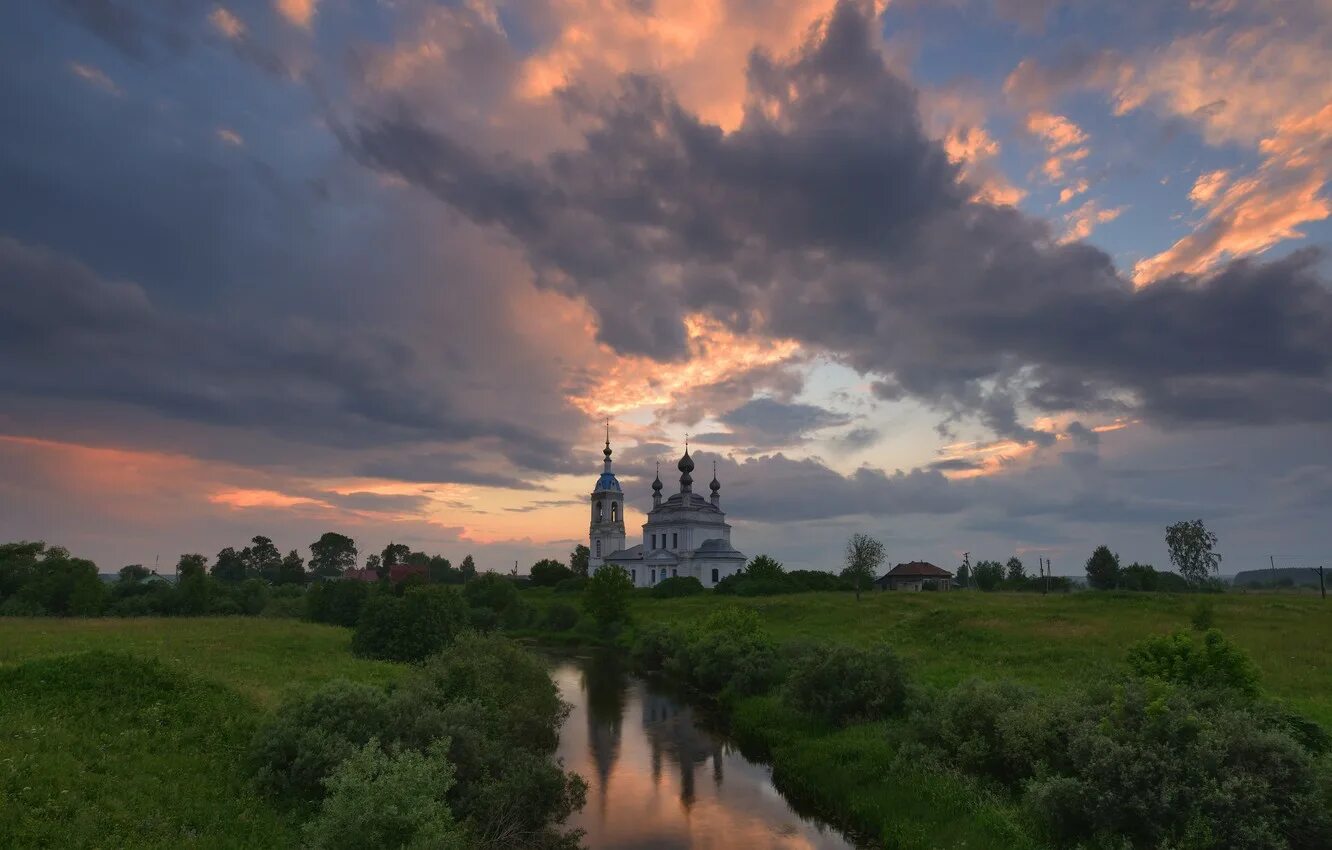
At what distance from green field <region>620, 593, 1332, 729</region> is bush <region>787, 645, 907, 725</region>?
4394 millimetres

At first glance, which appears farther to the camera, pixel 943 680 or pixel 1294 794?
pixel 943 680

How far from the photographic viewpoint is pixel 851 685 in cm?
3234

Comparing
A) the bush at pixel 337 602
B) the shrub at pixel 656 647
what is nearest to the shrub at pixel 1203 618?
the shrub at pixel 656 647

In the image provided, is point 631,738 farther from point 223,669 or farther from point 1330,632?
point 1330,632

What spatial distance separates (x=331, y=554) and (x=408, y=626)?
494 feet

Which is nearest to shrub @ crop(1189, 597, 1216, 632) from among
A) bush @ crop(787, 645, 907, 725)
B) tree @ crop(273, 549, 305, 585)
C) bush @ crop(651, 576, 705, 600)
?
bush @ crop(787, 645, 907, 725)

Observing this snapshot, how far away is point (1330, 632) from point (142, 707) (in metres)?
56.5

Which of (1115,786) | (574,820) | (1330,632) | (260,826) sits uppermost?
(1330,632)

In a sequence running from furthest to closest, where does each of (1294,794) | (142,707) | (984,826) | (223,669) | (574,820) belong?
1. (223,669)
2. (574,820)
3. (142,707)
4. (984,826)
5. (1294,794)

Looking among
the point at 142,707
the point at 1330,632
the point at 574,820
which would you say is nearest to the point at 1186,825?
the point at 574,820

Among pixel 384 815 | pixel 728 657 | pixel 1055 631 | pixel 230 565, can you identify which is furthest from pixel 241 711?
pixel 230 565

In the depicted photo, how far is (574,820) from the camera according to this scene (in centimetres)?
2530

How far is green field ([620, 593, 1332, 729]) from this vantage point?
115 feet

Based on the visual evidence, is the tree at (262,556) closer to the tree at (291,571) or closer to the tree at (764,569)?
the tree at (291,571)
